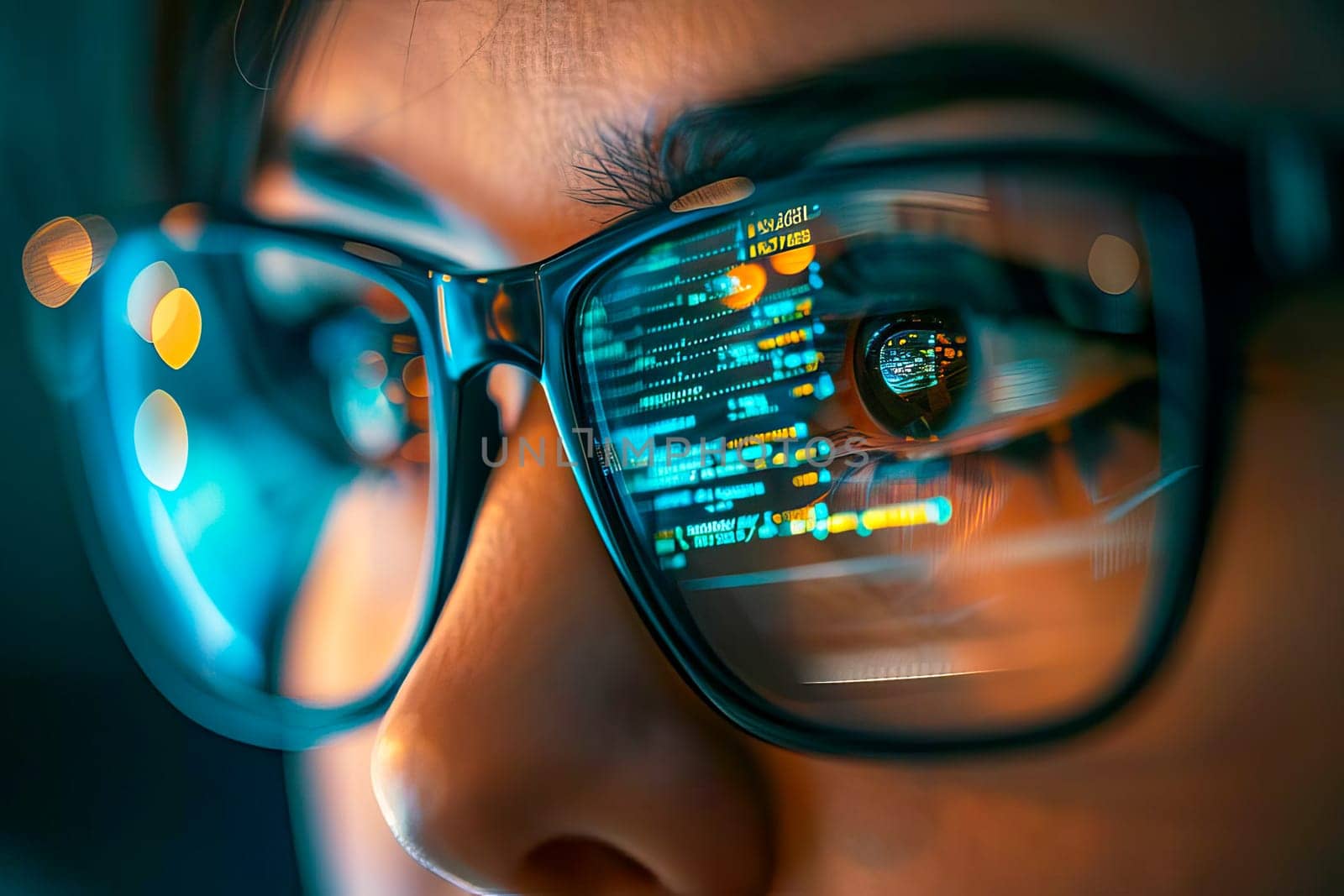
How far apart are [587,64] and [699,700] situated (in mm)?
238

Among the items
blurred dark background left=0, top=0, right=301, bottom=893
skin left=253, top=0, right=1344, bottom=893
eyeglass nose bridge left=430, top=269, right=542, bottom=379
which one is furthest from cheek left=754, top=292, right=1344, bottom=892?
blurred dark background left=0, top=0, right=301, bottom=893

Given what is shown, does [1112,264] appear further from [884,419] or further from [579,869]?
[579,869]

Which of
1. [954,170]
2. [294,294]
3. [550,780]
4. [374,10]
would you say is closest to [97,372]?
[294,294]

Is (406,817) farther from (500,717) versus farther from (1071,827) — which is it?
(1071,827)

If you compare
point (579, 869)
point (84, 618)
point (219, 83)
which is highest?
point (219, 83)

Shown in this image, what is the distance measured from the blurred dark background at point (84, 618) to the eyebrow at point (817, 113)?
0.32 m

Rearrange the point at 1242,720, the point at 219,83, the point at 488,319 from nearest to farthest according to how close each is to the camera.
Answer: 1. the point at 1242,720
2. the point at 488,319
3. the point at 219,83

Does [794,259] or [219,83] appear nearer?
[794,259]

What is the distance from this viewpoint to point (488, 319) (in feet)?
1.20

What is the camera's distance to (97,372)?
0.50 meters

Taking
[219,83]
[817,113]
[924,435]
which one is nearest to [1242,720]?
[924,435]

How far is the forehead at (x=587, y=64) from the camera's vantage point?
24 centimetres

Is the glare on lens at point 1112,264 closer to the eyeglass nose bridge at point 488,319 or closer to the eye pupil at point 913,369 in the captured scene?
the eye pupil at point 913,369

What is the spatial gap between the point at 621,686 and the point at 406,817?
0.10 meters
